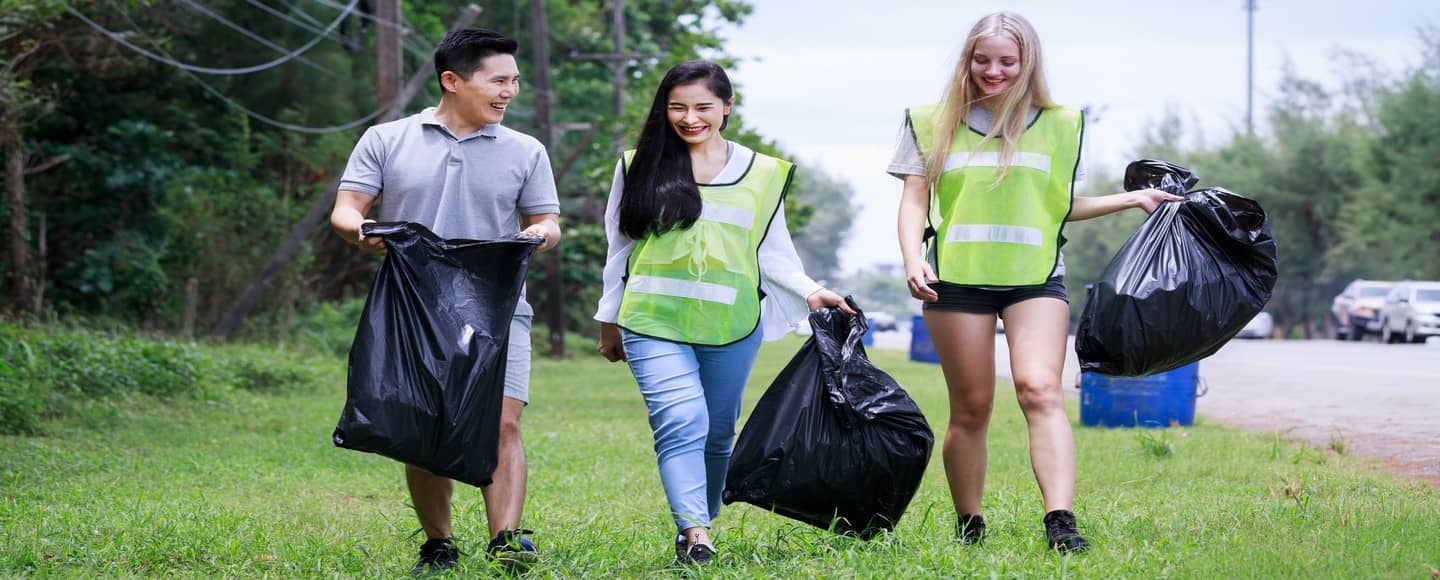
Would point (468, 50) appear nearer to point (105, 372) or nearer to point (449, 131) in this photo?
point (449, 131)

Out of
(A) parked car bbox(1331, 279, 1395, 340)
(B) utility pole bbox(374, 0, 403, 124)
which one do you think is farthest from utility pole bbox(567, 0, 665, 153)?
(A) parked car bbox(1331, 279, 1395, 340)

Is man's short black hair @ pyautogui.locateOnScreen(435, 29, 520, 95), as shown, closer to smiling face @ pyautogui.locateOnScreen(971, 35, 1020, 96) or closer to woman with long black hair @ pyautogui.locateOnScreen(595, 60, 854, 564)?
woman with long black hair @ pyautogui.locateOnScreen(595, 60, 854, 564)

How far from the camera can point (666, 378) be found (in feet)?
14.5

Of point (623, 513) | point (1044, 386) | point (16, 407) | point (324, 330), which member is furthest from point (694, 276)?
point (324, 330)

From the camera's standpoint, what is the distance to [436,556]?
14.9 ft

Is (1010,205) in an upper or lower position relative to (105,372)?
upper

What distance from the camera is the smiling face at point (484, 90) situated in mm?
4465

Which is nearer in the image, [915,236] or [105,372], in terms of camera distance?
[915,236]

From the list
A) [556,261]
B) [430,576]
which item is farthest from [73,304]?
[430,576]

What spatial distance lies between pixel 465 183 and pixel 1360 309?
107ft

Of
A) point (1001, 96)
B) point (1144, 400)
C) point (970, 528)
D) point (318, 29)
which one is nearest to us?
point (1001, 96)

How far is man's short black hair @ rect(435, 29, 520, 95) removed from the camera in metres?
4.44

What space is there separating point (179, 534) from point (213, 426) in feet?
17.6

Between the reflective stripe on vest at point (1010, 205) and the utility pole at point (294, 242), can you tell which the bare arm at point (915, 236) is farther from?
the utility pole at point (294, 242)
